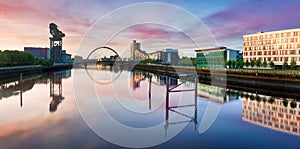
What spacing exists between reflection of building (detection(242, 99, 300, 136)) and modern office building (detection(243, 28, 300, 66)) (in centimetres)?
2909

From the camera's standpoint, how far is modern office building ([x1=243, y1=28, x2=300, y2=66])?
39031mm

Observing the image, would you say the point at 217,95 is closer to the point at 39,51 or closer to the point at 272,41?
the point at 272,41

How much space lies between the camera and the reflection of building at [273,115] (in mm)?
9680

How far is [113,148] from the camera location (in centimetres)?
671

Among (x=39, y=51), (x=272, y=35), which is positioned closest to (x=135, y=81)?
(x=272, y=35)

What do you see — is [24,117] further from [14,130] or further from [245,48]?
[245,48]

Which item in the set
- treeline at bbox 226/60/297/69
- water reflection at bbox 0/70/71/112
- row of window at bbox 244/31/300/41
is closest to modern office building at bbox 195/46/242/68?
treeline at bbox 226/60/297/69

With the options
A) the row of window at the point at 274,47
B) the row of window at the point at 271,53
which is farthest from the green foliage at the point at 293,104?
the row of window at the point at 274,47

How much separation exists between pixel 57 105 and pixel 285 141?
11.1m

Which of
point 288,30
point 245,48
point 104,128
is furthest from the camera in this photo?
point 245,48

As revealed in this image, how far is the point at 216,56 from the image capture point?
166 ft

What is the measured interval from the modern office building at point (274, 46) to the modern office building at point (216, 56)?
552 cm

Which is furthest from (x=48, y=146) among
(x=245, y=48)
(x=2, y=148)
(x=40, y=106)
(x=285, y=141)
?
(x=245, y=48)

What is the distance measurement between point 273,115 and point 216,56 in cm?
4039
